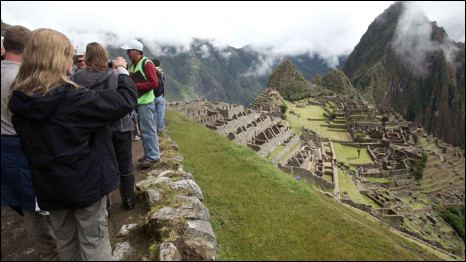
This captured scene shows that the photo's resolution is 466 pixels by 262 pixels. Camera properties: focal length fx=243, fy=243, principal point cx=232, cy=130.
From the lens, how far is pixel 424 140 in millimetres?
56812

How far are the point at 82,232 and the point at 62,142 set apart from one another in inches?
41.4

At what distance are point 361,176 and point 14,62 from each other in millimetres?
34913

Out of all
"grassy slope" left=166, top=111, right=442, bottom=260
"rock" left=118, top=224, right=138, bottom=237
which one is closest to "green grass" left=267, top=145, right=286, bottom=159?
"grassy slope" left=166, top=111, right=442, bottom=260

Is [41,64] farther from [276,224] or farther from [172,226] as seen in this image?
[276,224]

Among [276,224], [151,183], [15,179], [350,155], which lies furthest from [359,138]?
[15,179]

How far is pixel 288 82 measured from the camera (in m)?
110

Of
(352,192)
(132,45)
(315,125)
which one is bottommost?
(352,192)

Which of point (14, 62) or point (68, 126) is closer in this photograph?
point (68, 126)

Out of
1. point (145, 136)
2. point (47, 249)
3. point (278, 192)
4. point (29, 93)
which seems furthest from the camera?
point (278, 192)

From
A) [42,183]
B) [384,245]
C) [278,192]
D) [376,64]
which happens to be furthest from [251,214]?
[376,64]

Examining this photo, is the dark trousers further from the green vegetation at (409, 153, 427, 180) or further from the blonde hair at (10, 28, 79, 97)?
the green vegetation at (409, 153, 427, 180)

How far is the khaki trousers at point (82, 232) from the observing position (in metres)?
2.67

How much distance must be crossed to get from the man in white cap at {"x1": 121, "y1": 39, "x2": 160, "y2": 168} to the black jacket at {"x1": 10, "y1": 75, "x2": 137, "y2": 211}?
9.55ft

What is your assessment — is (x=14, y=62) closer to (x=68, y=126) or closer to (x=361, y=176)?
(x=68, y=126)
